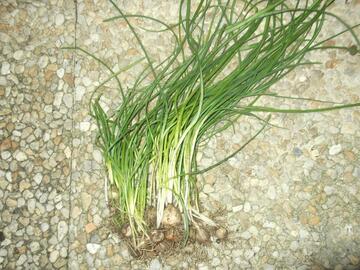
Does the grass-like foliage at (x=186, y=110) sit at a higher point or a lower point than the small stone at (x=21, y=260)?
higher

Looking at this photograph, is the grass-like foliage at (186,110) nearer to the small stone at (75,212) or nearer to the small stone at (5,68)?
the small stone at (75,212)

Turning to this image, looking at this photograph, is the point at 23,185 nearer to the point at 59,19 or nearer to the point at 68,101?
the point at 68,101

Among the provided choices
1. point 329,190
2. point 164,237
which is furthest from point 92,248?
point 329,190

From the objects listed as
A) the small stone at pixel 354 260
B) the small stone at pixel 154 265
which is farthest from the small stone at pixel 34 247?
the small stone at pixel 354 260

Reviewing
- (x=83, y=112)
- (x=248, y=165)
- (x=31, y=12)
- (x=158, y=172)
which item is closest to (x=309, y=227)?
(x=248, y=165)

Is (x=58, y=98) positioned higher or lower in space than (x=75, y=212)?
higher

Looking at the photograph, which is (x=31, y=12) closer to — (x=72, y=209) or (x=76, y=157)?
(x=76, y=157)
